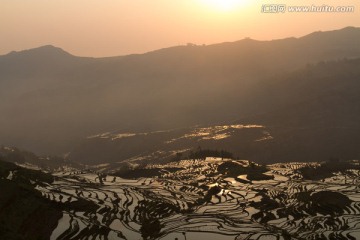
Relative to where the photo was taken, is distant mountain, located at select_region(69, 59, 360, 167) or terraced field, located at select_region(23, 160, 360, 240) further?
distant mountain, located at select_region(69, 59, 360, 167)

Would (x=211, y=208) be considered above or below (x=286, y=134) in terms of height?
above

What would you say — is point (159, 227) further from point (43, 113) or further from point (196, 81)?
point (43, 113)

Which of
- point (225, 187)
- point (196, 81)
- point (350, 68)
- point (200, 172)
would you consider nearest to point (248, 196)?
point (225, 187)

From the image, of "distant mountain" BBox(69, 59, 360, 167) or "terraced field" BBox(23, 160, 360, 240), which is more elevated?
"terraced field" BBox(23, 160, 360, 240)

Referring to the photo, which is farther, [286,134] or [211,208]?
[286,134]
